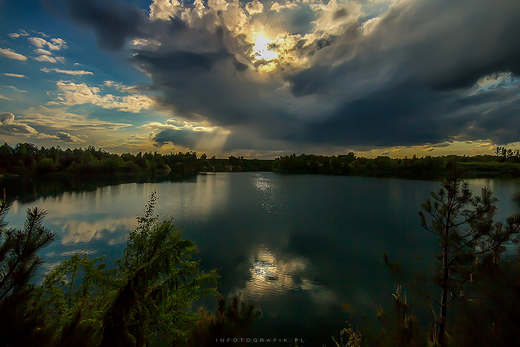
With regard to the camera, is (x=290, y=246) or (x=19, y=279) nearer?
(x=19, y=279)

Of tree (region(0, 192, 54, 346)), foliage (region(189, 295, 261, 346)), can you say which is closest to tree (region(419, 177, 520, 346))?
foliage (region(189, 295, 261, 346))

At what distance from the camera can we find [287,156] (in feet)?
529

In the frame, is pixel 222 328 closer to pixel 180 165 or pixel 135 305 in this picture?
pixel 135 305

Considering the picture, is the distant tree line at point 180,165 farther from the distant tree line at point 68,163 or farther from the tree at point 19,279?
the tree at point 19,279

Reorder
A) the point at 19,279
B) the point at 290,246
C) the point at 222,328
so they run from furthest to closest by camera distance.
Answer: the point at 290,246
the point at 222,328
the point at 19,279

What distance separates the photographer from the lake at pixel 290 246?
1018 cm

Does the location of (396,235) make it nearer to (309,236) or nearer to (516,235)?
(309,236)

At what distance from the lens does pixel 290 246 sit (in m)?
17.5

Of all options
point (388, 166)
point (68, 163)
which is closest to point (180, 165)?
point (68, 163)

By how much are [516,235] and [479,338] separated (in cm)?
238

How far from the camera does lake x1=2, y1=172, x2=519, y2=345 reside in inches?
401

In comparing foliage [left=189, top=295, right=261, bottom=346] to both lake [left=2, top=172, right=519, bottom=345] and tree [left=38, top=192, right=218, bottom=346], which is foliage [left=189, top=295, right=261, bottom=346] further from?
lake [left=2, top=172, right=519, bottom=345]

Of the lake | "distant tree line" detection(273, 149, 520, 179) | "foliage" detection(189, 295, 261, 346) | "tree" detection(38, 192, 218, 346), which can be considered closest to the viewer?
"tree" detection(38, 192, 218, 346)

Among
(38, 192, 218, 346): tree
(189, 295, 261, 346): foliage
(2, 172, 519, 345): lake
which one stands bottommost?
(2, 172, 519, 345): lake
